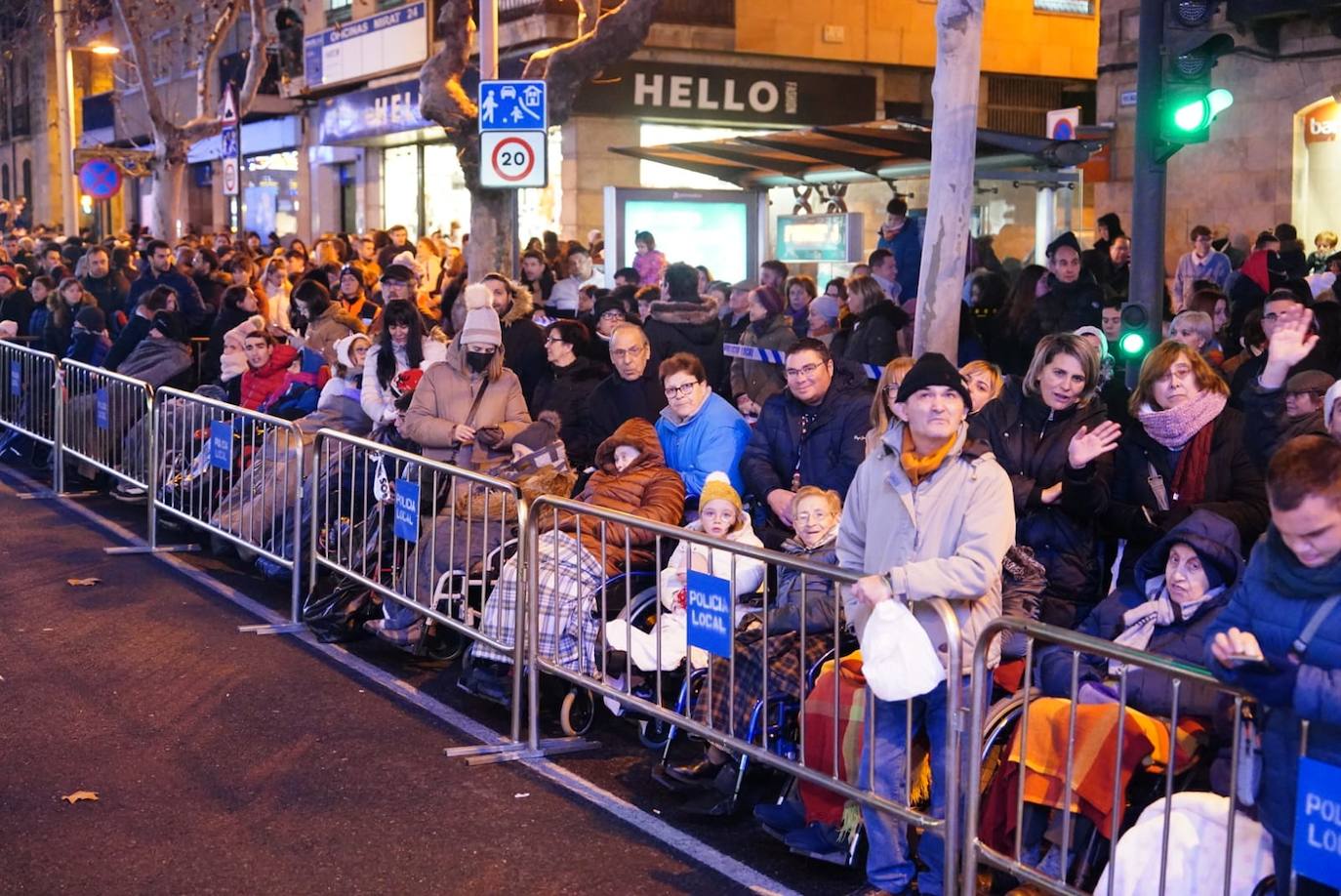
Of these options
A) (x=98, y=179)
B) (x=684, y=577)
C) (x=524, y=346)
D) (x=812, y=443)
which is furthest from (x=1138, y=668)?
(x=98, y=179)

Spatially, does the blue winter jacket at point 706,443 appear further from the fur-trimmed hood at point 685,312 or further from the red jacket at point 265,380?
the red jacket at point 265,380

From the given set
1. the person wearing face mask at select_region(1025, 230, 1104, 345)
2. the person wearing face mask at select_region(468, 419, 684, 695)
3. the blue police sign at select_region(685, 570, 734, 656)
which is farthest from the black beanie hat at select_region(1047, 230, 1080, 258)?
the blue police sign at select_region(685, 570, 734, 656)

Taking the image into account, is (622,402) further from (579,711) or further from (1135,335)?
(1135,335)

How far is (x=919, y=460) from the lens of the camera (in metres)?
6.16

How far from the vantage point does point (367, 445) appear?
9.30 meters

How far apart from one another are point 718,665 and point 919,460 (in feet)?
3.95

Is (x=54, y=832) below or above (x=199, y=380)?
below

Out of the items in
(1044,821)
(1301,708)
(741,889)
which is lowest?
(741,889)

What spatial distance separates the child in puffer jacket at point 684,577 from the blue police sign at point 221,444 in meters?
4.33

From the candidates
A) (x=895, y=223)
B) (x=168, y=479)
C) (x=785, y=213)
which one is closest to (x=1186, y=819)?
(x=168, y=479)

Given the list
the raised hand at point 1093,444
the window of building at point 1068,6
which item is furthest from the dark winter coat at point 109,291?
the window of building at point 1068,6

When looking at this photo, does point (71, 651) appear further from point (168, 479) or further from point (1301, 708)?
point (1301, 708)

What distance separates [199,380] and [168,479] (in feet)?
12.4

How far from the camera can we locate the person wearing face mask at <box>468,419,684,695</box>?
766cm
